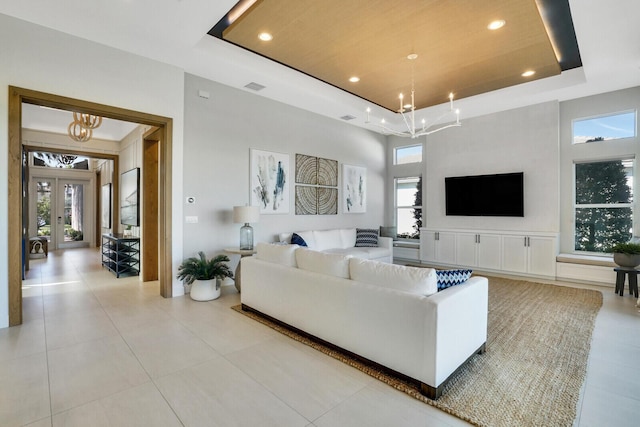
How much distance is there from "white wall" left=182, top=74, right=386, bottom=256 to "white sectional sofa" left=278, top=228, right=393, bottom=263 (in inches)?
15.1

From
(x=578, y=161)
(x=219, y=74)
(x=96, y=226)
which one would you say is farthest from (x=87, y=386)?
(x=96, y=226)

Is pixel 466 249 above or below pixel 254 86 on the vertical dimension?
below

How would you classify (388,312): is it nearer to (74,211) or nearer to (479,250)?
(479,250)

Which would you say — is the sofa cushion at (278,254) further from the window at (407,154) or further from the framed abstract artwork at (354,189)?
the window at (407,154)

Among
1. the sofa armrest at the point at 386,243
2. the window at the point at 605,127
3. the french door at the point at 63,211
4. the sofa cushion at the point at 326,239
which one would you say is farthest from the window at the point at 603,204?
the french door at the point at 63,211

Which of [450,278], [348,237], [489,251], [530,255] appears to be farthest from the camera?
[348,237]

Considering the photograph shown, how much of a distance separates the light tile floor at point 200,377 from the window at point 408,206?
439 centimetres

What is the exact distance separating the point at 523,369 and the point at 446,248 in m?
4.59

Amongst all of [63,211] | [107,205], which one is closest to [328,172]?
[107,205]

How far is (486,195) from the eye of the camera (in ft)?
21.2

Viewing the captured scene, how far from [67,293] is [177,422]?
153 inches

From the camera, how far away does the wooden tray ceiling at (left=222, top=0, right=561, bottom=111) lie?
10.6 ft

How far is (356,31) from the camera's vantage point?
3.63m

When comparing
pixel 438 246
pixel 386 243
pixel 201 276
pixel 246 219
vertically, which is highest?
pixel 246 219
